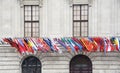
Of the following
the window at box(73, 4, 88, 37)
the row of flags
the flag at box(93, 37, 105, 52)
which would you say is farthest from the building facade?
the flag at box(93, 37, 105, 52)

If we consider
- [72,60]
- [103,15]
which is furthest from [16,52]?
[103,15]

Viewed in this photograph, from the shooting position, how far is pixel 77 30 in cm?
5991

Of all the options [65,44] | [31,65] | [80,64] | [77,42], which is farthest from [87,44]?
[31,65]

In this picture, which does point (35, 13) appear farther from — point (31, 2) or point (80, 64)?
point (80, 64)

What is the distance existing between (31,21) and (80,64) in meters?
6.33

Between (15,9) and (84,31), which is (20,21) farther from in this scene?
(84,31)

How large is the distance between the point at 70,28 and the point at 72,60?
10.1 feet

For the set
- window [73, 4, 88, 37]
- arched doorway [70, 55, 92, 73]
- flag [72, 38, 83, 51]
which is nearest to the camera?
flag [72, 38, 83, 51]

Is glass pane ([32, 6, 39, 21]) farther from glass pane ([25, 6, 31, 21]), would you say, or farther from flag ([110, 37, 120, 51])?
flag ([110, 37, 120, 51])

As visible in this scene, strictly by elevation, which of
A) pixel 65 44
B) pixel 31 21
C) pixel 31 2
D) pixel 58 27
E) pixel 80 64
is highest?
pixel 31 2

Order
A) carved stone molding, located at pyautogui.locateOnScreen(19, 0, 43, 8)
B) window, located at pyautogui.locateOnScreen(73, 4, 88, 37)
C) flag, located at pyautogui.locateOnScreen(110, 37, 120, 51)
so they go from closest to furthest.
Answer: flag, located at pyautogui.locateOnScreen(110, 37, 120, 51)
window, located at pyautogui.locateOnScreen(73, 4, 88, 37)
carved stone molding, located at pyautogui.locateOnScreen(19, 0, 43, 8)

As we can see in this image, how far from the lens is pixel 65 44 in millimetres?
58969

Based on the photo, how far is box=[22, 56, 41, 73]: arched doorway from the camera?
197ft

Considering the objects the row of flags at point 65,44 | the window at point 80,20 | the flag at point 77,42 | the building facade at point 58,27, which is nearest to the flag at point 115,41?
the row of flags at point 65,44
